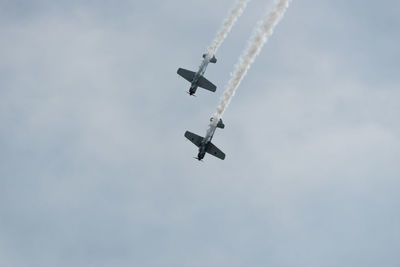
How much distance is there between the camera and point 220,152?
240 ft

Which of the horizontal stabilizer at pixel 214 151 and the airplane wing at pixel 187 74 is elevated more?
the airplane wing at pixel 187 74

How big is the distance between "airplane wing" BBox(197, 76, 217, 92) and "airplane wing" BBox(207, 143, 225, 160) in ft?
21.0

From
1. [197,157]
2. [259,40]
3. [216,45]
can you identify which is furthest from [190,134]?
[259,40]

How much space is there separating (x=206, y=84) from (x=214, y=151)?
7114 millimetres

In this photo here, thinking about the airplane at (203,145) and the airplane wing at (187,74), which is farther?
the airplane wing at (187,74)

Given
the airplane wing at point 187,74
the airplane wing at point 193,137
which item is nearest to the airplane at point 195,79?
the airplane wing at point 187,74

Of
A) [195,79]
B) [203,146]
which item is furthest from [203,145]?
[195,79]

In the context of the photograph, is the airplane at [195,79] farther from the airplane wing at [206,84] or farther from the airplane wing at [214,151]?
the airplane wing at [214,151]

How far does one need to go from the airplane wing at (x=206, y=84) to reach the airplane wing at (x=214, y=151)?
6404mm

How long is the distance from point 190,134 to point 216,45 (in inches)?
395

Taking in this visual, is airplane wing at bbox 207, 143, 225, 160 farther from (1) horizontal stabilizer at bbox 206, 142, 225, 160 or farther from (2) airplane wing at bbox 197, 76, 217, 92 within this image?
(2) airplane wing at bbox 197, 76, 217, 92

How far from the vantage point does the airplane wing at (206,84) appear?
74938mm

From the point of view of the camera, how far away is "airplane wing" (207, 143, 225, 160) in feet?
238

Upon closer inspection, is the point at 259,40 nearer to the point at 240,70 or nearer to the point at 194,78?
the point at 240,70
